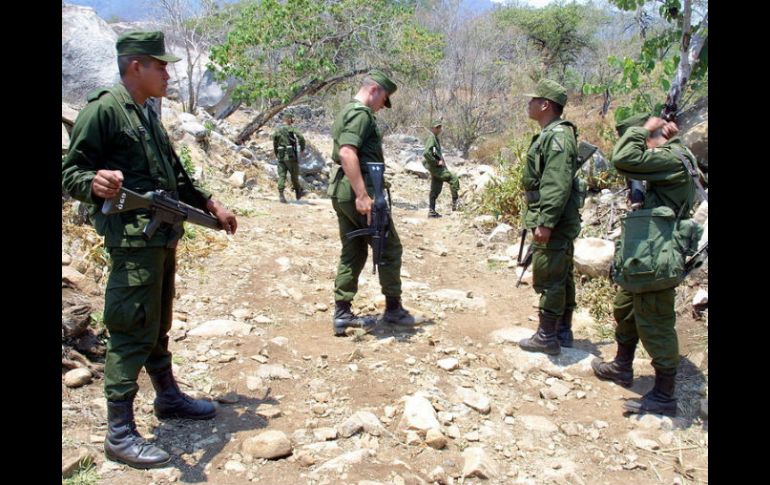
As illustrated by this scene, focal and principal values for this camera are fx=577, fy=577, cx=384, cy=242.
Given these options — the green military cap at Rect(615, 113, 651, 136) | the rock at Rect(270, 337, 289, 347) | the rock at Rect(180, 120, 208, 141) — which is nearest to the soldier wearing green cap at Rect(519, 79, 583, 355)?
the green military cap at Rect(615, 113, 651, 136)

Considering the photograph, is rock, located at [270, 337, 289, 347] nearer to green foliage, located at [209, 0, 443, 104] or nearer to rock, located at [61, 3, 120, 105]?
green foliage, located at [209, 0, 443, 104]

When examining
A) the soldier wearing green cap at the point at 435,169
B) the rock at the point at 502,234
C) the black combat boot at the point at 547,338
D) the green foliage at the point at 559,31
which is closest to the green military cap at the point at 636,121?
the black combat boot at the point at 547,338

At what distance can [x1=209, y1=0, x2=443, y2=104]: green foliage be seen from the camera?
11.5 m

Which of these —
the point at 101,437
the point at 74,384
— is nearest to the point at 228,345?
the point at 74,384

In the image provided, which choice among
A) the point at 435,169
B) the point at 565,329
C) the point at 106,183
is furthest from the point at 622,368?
the point at 435,169

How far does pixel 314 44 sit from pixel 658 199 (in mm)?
9870

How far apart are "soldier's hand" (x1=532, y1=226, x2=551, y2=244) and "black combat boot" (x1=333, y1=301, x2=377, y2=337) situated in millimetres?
1381

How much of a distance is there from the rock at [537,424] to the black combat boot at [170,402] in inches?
68.0

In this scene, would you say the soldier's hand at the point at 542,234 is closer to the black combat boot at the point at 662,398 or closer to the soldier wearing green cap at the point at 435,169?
the black combat boot at the point at 662,398

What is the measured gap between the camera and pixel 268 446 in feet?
8.91

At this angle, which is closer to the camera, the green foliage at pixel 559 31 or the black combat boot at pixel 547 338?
the black combat boot at pixel 547 338

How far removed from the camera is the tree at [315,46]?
37.8 ft

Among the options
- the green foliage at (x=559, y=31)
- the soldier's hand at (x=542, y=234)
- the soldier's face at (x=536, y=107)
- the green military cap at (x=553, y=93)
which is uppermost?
the green foliage at (x=559, y=31)
